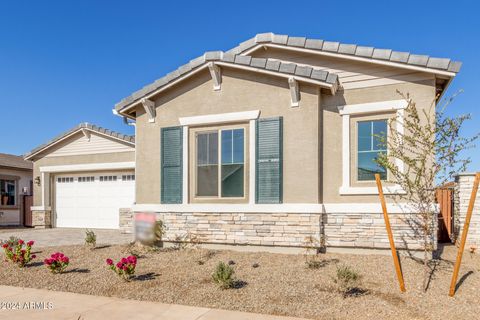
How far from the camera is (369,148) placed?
8117 millimetres

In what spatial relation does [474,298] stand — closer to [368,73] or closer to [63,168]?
[368,73]

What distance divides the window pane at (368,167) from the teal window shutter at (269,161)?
1.87 m

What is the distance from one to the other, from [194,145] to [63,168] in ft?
29.8

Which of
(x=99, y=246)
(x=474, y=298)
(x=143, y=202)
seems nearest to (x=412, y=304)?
(x=474, y=298)

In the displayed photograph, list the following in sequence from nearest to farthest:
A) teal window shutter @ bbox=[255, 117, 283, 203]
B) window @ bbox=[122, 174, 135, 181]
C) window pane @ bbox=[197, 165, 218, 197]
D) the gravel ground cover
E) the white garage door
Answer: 1. the gravel ground cover
2. teal window shutter @ bbox=[255, 117, 283, 203]
3. window pane @ bbox=[197, 165, 218, 197]
4. window @ bbox=[122, 174, 135, 181]
5. the white garage door

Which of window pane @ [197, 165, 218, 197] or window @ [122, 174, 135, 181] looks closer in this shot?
window pane @ [197, 165, 218, 197]

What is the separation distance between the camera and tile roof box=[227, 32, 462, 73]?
7461 millimetres

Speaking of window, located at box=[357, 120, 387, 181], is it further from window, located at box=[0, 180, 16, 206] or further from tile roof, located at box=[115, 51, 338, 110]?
window, located at box=[0, 180, 16, 206]

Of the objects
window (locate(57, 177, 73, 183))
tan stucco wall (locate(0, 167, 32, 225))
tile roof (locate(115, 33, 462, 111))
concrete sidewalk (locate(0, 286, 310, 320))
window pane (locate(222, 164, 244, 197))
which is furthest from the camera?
tan stucco wall (locate(0, 167, 32, 225))

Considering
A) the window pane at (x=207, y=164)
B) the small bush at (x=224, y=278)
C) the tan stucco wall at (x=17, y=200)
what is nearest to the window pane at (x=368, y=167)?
the window pane at (x=207, y=164)

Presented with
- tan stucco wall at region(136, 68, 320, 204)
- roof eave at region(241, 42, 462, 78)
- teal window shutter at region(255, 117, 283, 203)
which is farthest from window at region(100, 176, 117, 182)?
teal window shutter at region(255, 117, 283, 203)

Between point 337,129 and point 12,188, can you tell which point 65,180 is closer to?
point 12,188

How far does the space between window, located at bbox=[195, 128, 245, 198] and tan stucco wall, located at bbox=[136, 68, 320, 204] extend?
2.19 ft

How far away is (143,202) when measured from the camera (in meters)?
9.60
